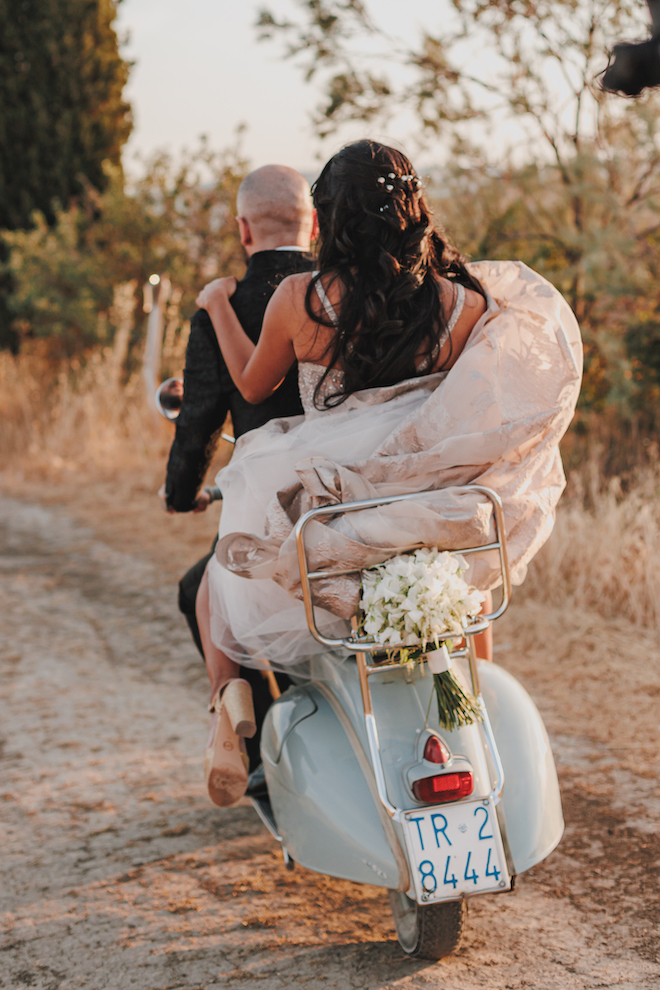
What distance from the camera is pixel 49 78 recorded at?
13.3 meters

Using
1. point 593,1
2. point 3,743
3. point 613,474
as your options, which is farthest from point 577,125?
point 3,743

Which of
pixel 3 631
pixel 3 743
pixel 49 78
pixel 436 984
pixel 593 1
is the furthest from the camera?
pixel 49 78

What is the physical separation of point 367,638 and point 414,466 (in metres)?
0.41

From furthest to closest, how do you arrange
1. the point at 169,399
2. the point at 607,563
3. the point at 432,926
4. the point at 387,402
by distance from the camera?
the point at 607,563, the point at 169,399, the point at 387,402, the point at 432,926

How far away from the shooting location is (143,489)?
27.9 ft

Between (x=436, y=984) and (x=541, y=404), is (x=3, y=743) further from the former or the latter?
(x=541, y=404)

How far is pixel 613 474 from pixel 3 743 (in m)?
4.80

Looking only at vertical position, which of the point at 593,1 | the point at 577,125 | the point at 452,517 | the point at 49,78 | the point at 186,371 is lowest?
the point at 452,517

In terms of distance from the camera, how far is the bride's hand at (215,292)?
8.47 ft

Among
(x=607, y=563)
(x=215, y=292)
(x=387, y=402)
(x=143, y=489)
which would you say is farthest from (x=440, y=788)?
(x=143, y=489)

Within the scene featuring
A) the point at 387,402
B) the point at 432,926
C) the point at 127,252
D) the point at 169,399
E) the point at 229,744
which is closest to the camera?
the point at 432,926

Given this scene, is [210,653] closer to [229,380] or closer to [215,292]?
[229,380]

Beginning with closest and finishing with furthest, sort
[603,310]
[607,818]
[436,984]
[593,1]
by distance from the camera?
[436,984], [607,818], [593,1], [603,310]

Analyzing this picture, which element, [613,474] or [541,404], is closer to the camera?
[541,404]
